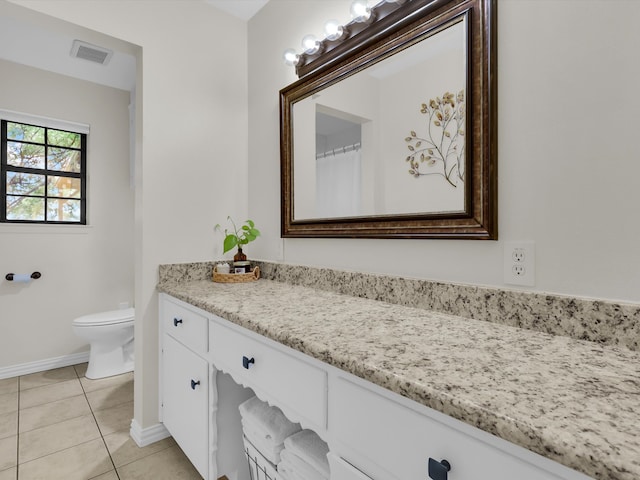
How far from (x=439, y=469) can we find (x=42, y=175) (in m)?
Result: 3.51

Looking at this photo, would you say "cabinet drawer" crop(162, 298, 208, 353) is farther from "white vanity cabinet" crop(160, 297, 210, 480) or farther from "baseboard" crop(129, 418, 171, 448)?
"baseboard" crop(129, 418, 171, 448)

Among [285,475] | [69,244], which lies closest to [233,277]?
[285,475]

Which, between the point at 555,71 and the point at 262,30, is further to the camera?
the point at 262,30

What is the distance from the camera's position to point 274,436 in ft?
3.82

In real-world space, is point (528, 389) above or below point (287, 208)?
below

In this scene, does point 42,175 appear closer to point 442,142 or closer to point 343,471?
point 442,142

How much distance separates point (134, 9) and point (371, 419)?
2.13 m

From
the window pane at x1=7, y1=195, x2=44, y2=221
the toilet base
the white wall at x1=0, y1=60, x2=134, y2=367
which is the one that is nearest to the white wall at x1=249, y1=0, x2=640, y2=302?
the toilet base

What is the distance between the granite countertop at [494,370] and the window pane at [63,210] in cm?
252

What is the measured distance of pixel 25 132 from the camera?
2820 millimetres

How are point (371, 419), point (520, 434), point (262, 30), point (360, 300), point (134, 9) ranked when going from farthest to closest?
1. point (262, 30)
2. point (134, 9)
3. point (360, 300)
4. point (371, 419)
5. point (520, 434)

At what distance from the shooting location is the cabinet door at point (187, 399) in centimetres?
141

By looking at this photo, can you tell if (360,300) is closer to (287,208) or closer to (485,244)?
(485,244)

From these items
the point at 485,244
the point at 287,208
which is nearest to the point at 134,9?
the point at 287,208
